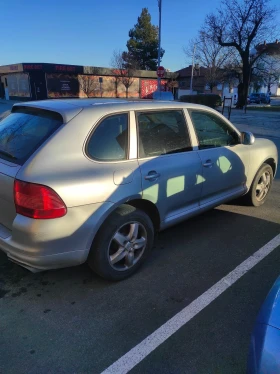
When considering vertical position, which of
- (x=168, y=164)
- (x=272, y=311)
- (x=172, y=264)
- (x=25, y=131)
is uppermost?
(x=25, y=131)

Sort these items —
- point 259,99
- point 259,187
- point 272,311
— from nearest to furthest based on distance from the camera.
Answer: point 272,311 → point 259,187 → point 259,99

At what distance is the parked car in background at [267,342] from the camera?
1.45 meters

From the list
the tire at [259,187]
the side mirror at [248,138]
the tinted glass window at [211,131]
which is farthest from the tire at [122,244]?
the tire at [259,187]

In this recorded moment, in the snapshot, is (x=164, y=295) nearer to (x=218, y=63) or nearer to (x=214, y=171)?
(x=214, y=171)

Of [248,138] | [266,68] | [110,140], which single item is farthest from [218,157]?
[266,68]

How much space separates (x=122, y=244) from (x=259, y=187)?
9.32 ft

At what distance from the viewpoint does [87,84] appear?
3766 centimetres

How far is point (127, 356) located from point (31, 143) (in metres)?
1.79

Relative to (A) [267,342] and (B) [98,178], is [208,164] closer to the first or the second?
(B) [98,178]

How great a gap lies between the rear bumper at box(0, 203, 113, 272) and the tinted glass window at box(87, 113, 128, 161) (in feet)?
1.46

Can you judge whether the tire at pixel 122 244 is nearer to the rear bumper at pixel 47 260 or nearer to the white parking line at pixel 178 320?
the rear bumper at pixel 47 260

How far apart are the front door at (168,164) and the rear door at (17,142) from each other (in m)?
0.87

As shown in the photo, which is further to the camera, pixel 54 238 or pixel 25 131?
pixel 25 131

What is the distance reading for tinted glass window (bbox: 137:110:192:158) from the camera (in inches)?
120
